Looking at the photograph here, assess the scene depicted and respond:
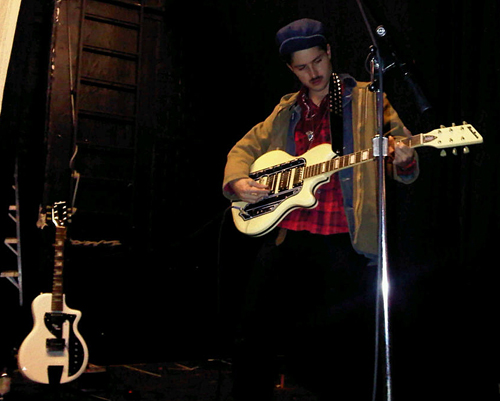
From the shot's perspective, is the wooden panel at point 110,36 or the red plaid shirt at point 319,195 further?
the wooden panel at point 110,36

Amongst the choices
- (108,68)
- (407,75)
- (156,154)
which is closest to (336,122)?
(407,75)

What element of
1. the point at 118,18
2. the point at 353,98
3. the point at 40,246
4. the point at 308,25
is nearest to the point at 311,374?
the point at 353,98

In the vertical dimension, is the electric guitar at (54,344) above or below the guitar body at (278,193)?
below

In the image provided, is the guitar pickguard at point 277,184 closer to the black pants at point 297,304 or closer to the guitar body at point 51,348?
the black pants at point 297,304

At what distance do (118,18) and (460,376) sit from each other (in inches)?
171

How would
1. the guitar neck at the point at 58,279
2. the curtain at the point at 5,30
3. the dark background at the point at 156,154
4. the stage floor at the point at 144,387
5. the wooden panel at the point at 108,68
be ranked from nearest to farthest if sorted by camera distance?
the curtain at the point at 5,30 → the stage floor at the point at 144,387 → the guitar neck at the point at 58,279 → the dark background at the point at 156,154 → the wooden panel at the point at 108,68

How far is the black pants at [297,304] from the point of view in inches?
85.8

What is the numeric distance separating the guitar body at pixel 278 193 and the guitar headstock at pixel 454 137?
46 cm

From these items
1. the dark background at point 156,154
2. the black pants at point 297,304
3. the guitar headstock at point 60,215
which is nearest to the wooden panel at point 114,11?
the dark background at point 156,154

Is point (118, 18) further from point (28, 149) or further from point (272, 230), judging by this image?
point (272, 230)

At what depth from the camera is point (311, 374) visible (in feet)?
10.9

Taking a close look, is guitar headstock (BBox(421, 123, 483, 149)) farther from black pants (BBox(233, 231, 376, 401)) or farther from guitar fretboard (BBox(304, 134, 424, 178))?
black pants (BBox(233, 231, 376, 401))

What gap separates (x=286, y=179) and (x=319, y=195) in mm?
180

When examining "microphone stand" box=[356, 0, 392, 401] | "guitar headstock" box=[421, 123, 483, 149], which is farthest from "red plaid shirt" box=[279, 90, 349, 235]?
"microphone stand" box=[356, 0, 392, 401]
